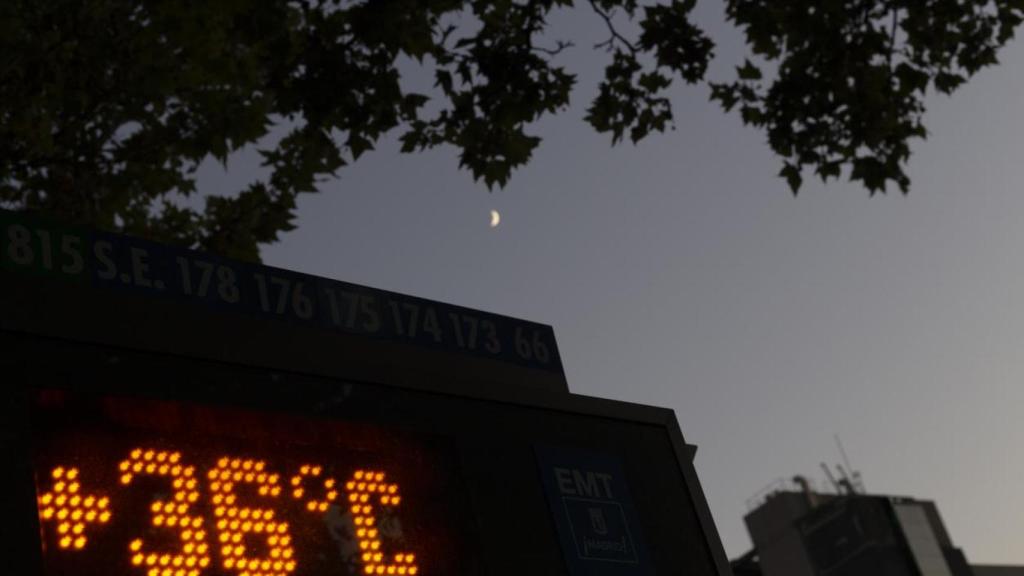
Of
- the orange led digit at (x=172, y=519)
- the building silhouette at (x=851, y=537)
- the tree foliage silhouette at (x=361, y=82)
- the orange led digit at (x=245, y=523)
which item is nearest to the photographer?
the orange led digit at (x=172, y=519)

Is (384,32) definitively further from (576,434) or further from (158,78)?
(576,434)

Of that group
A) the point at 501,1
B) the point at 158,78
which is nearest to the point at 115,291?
the point at 501,1

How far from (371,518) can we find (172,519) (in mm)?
572

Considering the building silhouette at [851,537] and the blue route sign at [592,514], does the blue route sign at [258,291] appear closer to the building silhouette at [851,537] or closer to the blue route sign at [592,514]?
the blue route sign at [592,514]

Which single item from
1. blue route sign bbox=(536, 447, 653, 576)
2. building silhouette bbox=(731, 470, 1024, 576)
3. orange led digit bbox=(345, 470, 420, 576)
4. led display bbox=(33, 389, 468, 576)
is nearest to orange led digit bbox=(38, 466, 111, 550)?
led display bbox=(33, 389, 468, 576)

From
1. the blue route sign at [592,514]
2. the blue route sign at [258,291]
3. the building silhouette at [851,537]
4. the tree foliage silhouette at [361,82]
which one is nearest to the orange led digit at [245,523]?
the blue route sign at [258,291]

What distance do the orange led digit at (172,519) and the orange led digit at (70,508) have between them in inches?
3.7

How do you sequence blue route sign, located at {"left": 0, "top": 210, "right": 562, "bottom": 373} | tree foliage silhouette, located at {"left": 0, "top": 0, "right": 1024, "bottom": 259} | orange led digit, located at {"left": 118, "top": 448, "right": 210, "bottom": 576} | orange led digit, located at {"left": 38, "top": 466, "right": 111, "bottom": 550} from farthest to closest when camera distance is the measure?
1. tree foliage silhouette, located at {"left": 0, "top": 0, "right": 1024, "bottom": 259}
2. blue route sign, located at {"left": 0, "top": 210, "right": 562, "bottom": 373}
3. orange led digit, located at {"left": 118, "top": 448, "right": 210, "bottom": 576}
4. orange led digit, located at {"left": 38, "top": 466, "right": 111, "bottom": 550}

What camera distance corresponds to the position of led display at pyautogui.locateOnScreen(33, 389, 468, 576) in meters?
2.51

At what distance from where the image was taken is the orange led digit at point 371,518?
9.76ft

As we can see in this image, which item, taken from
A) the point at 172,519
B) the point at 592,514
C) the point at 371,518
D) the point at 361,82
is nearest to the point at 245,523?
the point at 172,519

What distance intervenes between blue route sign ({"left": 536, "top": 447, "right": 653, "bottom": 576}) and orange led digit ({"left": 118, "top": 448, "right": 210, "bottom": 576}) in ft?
3.53

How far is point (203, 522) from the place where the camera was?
271 cm

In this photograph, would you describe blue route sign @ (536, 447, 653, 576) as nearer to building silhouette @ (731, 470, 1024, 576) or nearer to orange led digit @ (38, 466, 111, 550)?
orange led digit @ (38, 466, 111, 550)
